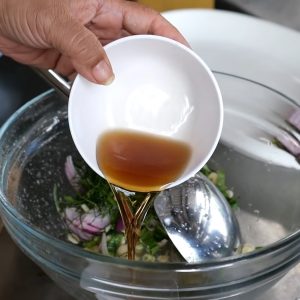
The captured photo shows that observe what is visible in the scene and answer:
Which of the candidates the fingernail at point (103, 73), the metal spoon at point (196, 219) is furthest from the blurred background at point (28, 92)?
the fingernail at point (103, 73)

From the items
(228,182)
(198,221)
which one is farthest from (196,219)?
(228,182)

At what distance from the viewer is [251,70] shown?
0.94 m

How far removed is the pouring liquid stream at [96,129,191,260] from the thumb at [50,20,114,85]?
0.28 ft

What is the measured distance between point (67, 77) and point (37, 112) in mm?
78

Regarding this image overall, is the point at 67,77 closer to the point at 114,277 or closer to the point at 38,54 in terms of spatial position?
the point at 38,54

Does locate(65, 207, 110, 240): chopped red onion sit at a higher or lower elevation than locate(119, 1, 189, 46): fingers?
lower

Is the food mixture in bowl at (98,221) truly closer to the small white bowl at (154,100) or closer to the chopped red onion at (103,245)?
the chopped red onion at (103,245)

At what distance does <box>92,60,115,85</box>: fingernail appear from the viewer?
611 mm

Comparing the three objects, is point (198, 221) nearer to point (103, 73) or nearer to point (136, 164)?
point (136, 164)

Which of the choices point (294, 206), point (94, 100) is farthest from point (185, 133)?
point (294, 206)

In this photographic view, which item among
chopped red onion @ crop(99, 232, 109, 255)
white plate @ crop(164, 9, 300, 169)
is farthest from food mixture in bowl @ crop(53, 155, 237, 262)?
white plate @ crop(164, 9, 300, 169)

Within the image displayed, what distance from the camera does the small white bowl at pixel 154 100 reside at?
66 cm

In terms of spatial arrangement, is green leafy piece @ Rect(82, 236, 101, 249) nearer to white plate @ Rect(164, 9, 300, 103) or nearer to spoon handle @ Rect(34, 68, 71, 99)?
spoon handle @ Rect(34, 68, 71, 99)

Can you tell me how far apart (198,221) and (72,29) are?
31 centimetres
